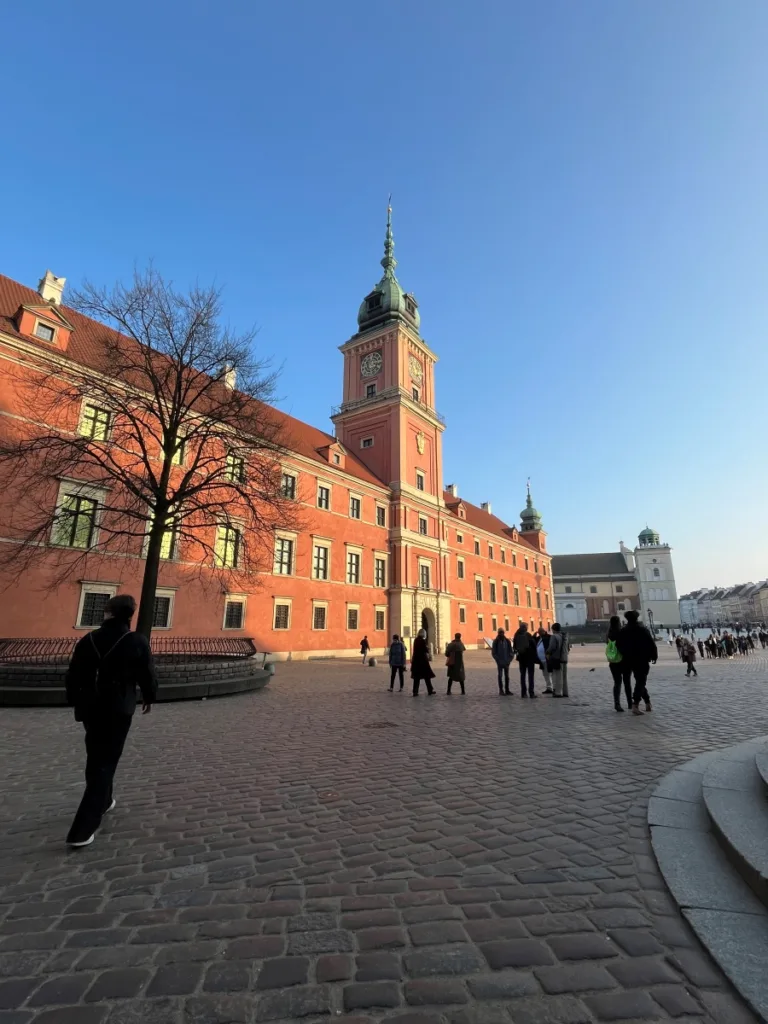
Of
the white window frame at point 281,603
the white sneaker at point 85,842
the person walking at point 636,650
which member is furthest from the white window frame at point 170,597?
the white sneaker at point 85,842

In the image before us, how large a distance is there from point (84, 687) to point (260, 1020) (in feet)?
9.64

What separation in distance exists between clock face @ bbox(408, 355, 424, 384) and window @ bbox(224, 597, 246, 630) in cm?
2542

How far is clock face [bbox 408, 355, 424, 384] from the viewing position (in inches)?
1661

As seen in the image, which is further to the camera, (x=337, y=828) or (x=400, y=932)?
(x=337, y=828)

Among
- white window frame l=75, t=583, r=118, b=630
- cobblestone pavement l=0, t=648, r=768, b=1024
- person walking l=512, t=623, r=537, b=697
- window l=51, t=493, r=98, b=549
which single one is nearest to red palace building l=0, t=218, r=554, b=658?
white window frame l=75, t=583, r=118, b=630

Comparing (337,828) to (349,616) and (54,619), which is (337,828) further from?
(349,616)

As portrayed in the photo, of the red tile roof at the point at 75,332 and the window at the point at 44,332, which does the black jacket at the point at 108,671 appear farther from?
the window at the point at 44,332

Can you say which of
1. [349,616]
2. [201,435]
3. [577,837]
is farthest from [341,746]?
[349,616]

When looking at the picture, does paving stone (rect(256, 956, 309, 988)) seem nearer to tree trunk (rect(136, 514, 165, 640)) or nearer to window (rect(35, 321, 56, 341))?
tree trunk (rect(136, 514, 165, 640))

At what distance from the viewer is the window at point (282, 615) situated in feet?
90.0

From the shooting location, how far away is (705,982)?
2.26m

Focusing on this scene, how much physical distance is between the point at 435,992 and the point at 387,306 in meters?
45.7

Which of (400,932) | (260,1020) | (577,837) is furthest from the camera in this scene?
(577,837)

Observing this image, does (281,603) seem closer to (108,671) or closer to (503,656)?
(503,656)
